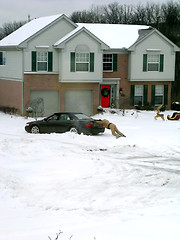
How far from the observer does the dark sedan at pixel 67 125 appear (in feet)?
78.8

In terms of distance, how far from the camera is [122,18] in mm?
76812

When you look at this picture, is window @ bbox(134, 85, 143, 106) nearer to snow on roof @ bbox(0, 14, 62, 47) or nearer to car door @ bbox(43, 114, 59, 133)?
snow on roof @ bbox(0, 14, 62, 47)

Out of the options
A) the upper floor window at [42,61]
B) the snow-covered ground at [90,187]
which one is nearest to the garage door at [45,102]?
the upper floor window at [42,61]

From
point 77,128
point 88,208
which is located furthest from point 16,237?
point 77,128

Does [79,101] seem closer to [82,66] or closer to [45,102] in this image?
[45,102]

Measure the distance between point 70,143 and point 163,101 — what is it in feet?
66.5

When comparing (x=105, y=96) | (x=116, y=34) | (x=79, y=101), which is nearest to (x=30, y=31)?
(x=79, y=101)

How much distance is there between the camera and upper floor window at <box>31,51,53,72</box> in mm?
34344

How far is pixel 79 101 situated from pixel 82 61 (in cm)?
320

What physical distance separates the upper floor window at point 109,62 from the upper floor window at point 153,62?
246 cm

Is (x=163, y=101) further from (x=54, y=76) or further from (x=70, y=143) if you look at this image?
(x=70, y=143)

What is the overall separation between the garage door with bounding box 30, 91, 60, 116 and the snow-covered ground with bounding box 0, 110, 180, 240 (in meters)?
11.7

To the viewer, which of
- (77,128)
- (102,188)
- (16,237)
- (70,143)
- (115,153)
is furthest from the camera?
(77,128)

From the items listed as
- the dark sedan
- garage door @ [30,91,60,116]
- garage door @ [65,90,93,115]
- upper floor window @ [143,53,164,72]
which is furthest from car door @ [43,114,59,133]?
upper floor window @ [143,53,164,72]
